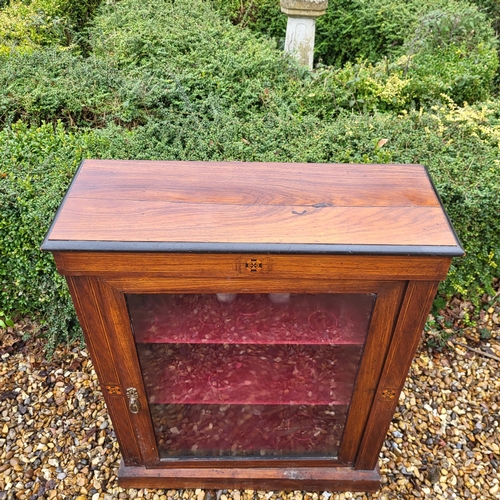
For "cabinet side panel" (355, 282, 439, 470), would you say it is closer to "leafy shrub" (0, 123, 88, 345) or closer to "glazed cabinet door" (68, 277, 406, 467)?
"glazed cabinet door" (68, 277, 406, 467)

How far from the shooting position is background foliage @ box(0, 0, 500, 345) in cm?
236

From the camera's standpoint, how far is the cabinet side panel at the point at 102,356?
1369mm

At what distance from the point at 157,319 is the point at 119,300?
19 centimetres

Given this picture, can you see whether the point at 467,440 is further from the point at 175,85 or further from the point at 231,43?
the point at 231,43

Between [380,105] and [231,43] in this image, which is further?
[231,43]

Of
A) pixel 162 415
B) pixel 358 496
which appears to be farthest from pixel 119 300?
pixel 358 496

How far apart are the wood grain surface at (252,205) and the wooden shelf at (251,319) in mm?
251

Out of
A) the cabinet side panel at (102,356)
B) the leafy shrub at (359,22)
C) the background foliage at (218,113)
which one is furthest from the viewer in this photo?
the leafy shrub at (359,22)

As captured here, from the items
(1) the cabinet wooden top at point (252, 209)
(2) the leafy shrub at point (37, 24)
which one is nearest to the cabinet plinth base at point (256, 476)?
(1) the cabinet wooden top at point (252, 209)

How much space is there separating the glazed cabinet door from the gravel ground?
0.32 meters

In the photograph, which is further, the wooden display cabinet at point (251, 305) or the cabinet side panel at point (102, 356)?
the cabinet side panel at point (102, 356)

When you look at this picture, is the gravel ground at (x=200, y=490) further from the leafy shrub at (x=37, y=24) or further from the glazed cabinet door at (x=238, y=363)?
the leafy shrub at (x=37, y=24)

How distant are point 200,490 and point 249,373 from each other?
27.4 inches

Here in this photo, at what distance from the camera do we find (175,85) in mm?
3066
